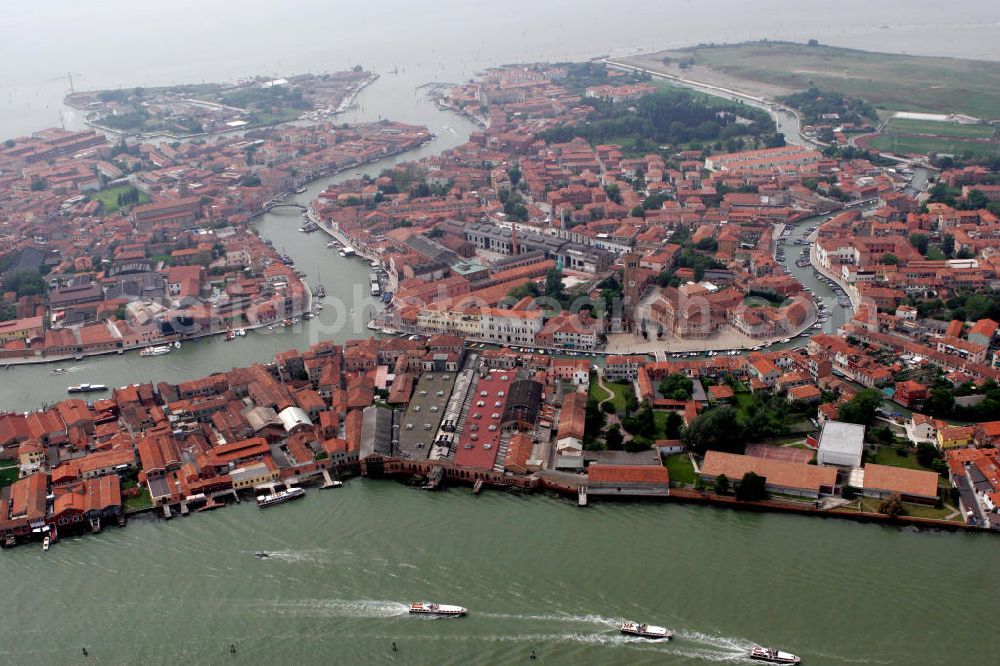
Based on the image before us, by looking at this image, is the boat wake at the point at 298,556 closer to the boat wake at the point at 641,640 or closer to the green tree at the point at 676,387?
the boat wake at the point at 641,640

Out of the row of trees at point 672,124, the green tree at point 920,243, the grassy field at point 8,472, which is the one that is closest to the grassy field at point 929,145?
the row of trees at point 672,124

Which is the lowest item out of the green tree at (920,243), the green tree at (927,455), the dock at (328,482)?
the dock at (328,482)

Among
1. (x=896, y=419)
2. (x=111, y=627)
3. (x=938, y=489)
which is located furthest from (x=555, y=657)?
(x=896, y=419)

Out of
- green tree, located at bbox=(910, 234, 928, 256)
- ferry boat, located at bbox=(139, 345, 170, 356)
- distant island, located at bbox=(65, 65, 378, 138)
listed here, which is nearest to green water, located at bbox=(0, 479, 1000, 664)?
ferry boat, located at bbox=(139, 345, 170, 356)

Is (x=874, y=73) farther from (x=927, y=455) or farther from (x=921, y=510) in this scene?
(x=921, y=510)

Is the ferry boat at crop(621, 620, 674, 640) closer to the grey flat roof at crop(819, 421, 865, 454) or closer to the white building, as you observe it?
the white building

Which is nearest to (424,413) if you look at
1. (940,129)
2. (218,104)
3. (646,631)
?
(646,631)

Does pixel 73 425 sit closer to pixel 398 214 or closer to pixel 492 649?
pixel 492 649
